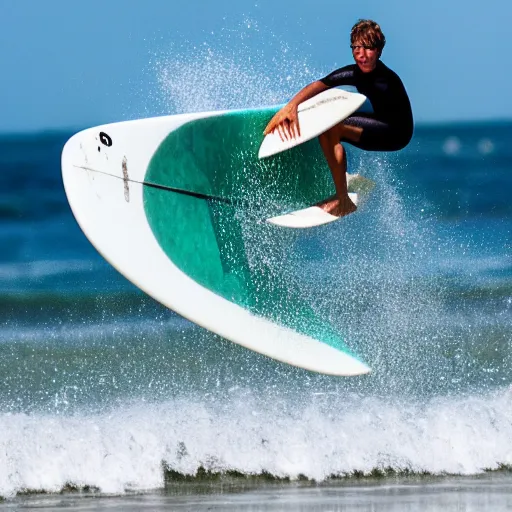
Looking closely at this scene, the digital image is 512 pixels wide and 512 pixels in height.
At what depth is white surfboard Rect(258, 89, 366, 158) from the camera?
436cm

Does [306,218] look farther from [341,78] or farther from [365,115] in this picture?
[341,78]

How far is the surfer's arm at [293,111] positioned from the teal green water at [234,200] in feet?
0.57

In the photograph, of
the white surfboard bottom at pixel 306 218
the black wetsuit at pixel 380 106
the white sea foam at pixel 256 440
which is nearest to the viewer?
the black wetsuit at pixel 380 106

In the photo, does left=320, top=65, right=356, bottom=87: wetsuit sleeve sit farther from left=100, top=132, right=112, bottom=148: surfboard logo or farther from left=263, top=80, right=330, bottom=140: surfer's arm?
left=100, top=132, right=112, bottom=148: surfboard logo

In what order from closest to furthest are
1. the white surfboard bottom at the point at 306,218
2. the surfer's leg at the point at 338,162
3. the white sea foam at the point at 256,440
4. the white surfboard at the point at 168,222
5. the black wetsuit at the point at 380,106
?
the white surfboard at the point at 168,222 → the black wetsuit at the point at 380,106 → the surfer's leg at the point at 338,162 → the white surfboard bottom at the point at 306,218 → the white sea foam at the point at 256,440

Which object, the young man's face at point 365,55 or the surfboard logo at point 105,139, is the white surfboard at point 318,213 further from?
the surfboard logo at point 105,139

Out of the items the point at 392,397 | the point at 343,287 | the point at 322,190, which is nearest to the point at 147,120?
the point at 322,190

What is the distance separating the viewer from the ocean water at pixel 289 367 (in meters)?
5.24

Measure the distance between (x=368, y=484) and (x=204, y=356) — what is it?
2.26 metres

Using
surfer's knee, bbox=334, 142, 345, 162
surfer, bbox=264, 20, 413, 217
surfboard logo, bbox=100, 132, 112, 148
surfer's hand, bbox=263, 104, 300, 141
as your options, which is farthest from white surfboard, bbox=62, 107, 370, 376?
surfer's knee, bbox=334, 142, 345, 162

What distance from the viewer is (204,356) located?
6.92 m

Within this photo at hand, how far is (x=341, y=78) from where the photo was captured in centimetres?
442

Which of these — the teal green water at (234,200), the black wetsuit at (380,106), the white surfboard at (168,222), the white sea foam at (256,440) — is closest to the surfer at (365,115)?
the black wetsuit at (380,106)

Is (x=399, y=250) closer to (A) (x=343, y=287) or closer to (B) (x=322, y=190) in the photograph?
(A) (x=343, y=287)
